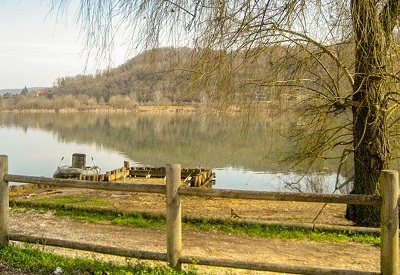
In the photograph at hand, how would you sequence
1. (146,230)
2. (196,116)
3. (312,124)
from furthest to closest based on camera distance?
(312,124) → (146,230) → (196,116)

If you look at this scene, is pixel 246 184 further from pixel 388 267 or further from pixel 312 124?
pixel 388 267

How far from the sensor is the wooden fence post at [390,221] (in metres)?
3.63

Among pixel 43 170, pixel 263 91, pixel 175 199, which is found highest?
A: pixel 263 91

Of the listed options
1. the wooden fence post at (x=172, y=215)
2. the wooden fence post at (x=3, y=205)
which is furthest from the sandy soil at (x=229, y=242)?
the wooden fence post at (x=3, y=205)

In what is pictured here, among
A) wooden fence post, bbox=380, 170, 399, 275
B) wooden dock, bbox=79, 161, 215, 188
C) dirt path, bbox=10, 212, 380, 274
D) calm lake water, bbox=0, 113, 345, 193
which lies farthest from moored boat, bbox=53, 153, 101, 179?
wooden fence post, bbox=380, 170, 399, 275

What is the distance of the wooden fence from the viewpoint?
3.65m

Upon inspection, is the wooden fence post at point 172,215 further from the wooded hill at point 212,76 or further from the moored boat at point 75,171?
the moored boat at point 75,171

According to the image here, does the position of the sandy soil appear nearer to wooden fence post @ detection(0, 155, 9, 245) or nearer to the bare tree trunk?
wooden fence post @ detection(0, 155, 9, 245)

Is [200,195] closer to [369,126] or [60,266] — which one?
[60,266]

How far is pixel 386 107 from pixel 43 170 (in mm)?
21505

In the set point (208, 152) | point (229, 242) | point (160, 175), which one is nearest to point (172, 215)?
point (229, 242)

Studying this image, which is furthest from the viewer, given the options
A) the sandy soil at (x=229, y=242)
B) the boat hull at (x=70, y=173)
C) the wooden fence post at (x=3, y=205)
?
the boat hull at (x=70, y=173)

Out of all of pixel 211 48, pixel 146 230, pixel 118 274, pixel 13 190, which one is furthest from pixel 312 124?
pixel 13 190

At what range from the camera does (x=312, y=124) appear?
830cm
